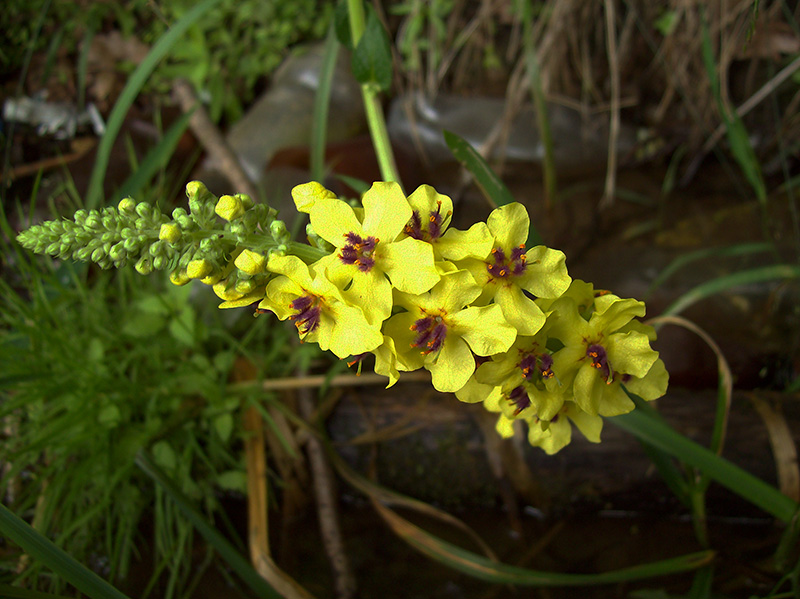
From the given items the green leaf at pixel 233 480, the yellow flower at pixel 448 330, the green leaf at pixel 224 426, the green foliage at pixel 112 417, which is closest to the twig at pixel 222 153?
the green foliage at pixel 112 417

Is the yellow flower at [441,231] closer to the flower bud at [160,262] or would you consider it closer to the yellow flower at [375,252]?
the yellow flower at [375,252]

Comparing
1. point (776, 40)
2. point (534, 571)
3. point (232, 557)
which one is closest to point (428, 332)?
point (232, 557)

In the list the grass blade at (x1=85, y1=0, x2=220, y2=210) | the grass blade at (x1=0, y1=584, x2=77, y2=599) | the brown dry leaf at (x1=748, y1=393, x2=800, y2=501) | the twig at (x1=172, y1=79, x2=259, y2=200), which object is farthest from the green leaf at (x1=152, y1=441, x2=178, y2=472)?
the brown dry leaf at (x1=748, y1=393, x2=800, y2=501)

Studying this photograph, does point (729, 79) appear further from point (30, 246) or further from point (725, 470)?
point (30, 246)

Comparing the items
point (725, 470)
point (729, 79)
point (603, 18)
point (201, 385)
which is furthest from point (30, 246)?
point (729, 79)

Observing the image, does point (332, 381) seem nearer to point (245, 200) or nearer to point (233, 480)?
point (233, 480)

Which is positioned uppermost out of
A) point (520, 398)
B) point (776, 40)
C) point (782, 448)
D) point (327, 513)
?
point (520, 398)
